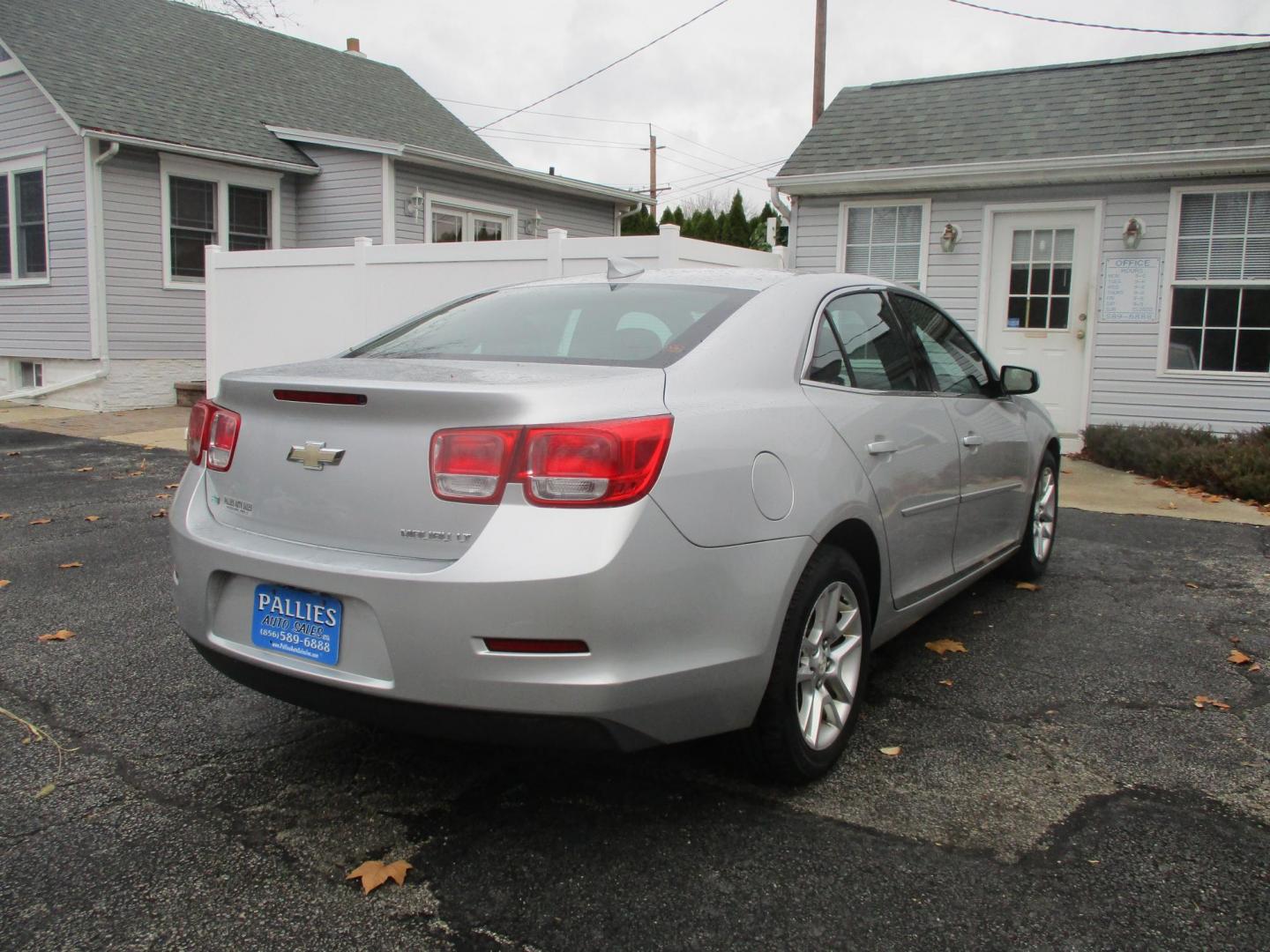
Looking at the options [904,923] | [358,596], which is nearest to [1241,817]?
[904,923]

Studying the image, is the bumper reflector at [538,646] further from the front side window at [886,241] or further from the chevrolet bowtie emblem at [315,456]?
the front side window at [886,241]

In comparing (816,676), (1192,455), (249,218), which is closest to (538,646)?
(816,676)

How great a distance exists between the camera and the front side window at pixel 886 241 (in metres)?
→ 11.5

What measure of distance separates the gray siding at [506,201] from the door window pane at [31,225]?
473cm

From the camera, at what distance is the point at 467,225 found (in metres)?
16.6

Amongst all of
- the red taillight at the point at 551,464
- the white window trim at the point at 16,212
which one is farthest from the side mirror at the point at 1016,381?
the white window trim at the point at 16,212

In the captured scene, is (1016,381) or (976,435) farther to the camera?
(1016,381)

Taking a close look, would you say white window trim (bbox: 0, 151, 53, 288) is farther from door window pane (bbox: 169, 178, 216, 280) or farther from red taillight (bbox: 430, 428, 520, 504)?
red taillight (bbox: 430, 428, 520, 504)

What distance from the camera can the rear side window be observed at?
3428mm

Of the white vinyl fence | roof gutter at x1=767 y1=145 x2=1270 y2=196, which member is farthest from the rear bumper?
roof gutter at x1=767 y1=145 x2=1270 y2=196

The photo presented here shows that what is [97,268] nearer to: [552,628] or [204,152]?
[204,152]

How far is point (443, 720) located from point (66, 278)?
1385cm

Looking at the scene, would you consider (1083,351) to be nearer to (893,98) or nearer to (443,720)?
(893,98)

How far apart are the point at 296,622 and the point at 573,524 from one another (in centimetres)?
81
